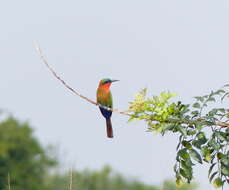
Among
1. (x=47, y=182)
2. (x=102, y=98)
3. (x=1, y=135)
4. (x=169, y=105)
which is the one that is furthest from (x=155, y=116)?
(x=1, y=135)

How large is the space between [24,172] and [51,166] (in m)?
1.95

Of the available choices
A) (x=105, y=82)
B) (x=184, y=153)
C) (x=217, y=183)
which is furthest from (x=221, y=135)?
(x=105, y=82)

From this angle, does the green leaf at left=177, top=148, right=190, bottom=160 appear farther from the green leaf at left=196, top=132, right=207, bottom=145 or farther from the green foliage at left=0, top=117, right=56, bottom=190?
the green foliage at left=0, top=117, right=56, bottom=190

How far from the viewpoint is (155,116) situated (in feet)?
24.0

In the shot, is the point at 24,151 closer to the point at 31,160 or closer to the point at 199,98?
the point at 31,160

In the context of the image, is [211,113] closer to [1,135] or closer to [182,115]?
[182,115]

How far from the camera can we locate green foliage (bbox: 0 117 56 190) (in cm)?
6888

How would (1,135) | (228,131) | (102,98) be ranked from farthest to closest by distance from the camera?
(1,135)
(102,98)
(228,131)

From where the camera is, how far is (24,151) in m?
71.7

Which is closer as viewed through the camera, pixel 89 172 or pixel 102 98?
pixel 102 98

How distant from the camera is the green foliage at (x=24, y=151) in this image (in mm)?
68875

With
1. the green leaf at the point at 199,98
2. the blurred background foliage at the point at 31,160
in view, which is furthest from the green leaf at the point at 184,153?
the blurred background foliage at the point at 31,160

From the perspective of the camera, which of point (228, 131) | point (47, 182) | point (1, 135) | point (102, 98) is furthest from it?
point (1, 135)

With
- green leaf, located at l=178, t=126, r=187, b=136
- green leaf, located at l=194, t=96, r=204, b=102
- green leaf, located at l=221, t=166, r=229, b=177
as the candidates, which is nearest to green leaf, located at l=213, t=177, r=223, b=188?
green leaf, located at l=221, t=166, r=229, b=177
